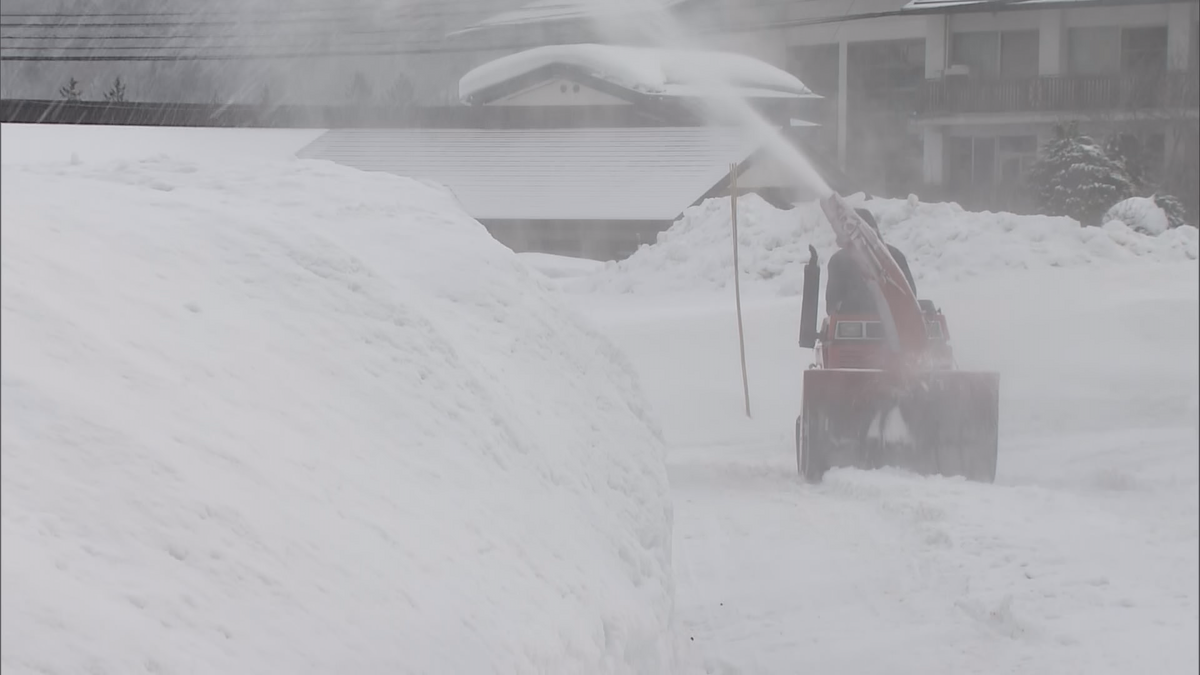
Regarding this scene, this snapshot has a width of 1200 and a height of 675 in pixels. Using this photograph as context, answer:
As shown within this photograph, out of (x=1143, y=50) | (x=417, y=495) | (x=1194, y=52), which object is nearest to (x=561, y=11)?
(x=417, y=495)

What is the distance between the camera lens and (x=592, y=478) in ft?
11.3

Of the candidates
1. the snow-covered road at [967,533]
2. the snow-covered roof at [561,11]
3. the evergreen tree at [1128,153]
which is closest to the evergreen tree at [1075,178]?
the evergreen tree at [1128,153]

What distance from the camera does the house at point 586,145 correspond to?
15.2 ft

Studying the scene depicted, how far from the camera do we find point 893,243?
13.0 metres

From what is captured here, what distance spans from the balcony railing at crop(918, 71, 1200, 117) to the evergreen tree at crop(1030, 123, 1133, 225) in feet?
0.54

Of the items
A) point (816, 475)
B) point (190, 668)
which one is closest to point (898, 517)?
point (816, 475)

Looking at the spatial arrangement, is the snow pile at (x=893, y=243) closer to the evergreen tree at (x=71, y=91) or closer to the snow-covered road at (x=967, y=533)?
the snow-covered road at (x=967, y=533)

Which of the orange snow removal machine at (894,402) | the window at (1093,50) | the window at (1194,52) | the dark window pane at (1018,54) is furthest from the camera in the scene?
the window at (1194,52)

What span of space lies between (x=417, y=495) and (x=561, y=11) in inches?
105

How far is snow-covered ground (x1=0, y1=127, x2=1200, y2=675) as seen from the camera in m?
1.77

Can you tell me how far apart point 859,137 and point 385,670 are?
17.0 ft

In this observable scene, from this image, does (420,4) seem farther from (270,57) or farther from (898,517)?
(898,517)

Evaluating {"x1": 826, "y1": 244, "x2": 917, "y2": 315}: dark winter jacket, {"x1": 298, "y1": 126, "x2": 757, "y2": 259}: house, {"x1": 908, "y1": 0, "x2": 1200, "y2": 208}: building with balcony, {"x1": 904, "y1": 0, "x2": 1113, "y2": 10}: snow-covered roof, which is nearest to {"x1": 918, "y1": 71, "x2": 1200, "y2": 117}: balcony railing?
{"x1": 908, "y1": 0, "x2": 1200, "y2": 208}: building with balcony

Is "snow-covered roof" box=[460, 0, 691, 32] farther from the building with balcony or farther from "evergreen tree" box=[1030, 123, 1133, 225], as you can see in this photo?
"evergreen tree" box=[1030, 123, 1133, 225]
